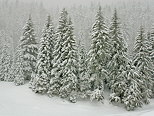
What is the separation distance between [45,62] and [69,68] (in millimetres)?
3968

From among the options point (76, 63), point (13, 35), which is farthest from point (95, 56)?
point (13, 35)

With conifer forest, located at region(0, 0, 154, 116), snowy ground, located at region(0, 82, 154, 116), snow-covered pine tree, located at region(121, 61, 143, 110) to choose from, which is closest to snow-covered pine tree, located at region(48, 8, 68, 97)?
conifer forest, located at region(0, 0, 154, 116)

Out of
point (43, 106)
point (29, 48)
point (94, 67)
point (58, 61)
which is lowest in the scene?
point (43, 106)

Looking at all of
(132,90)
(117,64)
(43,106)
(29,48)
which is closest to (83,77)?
(117,64)

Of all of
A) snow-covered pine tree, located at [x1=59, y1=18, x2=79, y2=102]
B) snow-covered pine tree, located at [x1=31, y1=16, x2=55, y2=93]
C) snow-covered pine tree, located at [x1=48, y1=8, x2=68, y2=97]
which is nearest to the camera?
snow-covered pine tree, located at [x1=59, y1=18, x2=79, y2=102]

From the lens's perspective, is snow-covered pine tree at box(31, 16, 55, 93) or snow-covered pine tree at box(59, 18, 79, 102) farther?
snow-covered pine tree at box(31, 16, 55, 93)

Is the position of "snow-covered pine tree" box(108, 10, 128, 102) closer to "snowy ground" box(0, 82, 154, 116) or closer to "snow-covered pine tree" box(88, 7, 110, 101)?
"snow-covered pine tree" box(88, 7, 110, 101)

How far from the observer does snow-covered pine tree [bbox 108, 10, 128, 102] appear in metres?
34.4

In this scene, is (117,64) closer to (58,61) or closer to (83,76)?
(83,76)

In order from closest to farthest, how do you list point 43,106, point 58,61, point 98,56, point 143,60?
point 43,106 → point 58,61 → point 98,56 → point 143,60

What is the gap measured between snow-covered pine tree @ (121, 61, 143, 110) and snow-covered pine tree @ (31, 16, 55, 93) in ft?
38.4

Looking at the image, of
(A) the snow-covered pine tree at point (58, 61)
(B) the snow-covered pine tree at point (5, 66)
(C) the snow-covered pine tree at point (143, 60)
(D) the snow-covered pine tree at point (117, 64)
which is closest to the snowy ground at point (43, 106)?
(A) the snow-covered pine tree at point (58, 61)

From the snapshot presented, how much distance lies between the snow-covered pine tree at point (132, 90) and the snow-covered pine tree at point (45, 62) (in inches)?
461

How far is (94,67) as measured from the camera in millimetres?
35125
